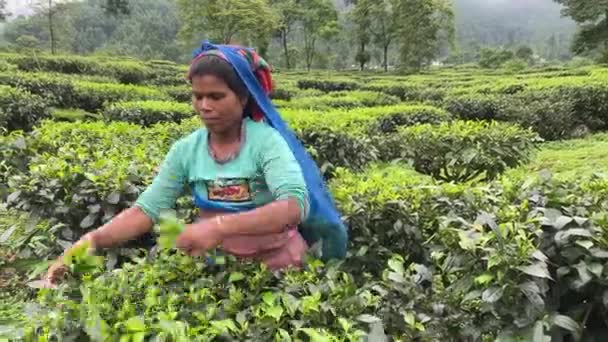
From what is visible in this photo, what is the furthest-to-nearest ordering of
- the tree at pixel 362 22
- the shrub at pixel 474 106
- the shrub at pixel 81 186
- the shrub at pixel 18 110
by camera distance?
1. the tree at pixel 362 22
2. the shrub at pixel 474 106
3. the shrub at pixel 18 110
4. the shrub at pixel 81 186

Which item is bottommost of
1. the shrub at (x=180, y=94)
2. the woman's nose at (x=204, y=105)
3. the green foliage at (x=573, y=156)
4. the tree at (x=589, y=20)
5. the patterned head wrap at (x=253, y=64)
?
the green foliage at (x=573, y=156)

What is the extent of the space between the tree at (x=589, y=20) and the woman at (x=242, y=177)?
113ft

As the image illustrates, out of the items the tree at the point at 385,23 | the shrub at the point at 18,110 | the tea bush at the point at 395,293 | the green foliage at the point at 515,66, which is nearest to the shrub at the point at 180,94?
the shrub at the point at 18,110

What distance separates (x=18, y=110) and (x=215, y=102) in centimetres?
672

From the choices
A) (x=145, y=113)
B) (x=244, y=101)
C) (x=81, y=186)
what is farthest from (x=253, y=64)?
(x=145, y=113)

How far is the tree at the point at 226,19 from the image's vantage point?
97.9 feet

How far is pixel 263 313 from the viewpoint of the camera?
175cm

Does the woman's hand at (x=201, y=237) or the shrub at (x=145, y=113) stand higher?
the shrub at (x=145, y=113)

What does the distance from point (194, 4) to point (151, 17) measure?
164 feet

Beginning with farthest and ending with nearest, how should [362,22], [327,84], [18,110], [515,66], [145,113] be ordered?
[362,22], [515,66], [327,84], [145,113], [18,110]

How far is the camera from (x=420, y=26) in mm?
40000

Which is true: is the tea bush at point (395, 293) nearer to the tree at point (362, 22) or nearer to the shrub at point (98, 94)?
the shrub at point (98, 94)

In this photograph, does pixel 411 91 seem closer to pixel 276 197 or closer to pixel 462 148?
pixel 462 148

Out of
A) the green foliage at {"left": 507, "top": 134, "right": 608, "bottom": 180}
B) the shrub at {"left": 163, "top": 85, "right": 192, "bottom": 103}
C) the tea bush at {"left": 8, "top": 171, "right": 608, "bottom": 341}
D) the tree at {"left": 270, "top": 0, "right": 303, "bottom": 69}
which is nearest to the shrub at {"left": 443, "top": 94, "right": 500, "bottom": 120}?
the green foliage at {"left": 507, "top": 134, "right": 608, "bottom": 180}
